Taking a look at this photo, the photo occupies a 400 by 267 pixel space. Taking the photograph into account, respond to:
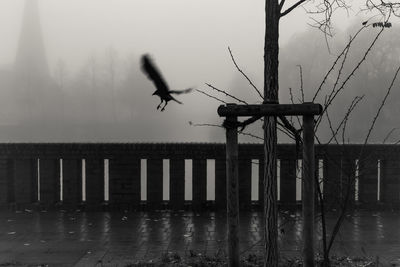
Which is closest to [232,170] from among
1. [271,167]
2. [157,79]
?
[271,167]

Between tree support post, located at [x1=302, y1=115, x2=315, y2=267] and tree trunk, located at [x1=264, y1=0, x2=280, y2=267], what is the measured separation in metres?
0.24

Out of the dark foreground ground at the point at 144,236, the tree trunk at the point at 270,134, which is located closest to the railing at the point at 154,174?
the dark foreground ground at the point at 144,236

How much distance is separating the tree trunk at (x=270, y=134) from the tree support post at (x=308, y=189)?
239 mm

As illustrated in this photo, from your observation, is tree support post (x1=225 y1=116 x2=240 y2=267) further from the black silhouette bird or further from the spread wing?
the spread wing

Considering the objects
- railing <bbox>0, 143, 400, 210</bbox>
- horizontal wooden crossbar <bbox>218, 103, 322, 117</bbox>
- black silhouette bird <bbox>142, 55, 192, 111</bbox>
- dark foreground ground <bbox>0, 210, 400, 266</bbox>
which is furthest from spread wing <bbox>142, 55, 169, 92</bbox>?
railing <bbox>0, 143, 400, 210</bbox>

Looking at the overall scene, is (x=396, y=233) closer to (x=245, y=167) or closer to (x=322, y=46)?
(x=245, y=167)

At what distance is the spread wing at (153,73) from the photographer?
3.78m

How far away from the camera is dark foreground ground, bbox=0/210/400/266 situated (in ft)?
20.4

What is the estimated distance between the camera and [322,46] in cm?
6259

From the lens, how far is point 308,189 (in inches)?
162

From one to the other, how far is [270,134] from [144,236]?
3.73m

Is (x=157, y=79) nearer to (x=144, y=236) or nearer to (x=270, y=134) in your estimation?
(x=270, y=134)

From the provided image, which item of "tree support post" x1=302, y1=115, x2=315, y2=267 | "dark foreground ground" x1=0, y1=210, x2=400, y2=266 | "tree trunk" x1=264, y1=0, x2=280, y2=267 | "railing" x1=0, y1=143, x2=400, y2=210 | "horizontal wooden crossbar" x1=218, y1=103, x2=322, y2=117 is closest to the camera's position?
"horizontal wooden crossbar" x1=218, y1=103, x2=322, y2=117

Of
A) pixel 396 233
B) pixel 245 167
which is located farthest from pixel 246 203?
pixel 396 233
